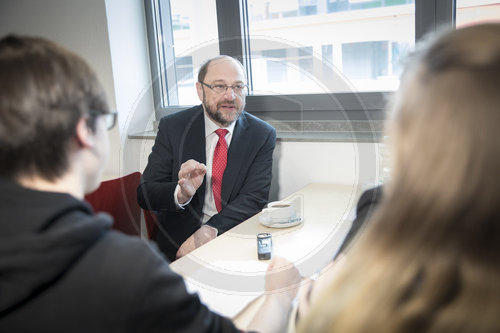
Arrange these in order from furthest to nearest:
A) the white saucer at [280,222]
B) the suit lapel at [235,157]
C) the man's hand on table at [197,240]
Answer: the suit lapel at [235,157] → the man's hand on table at [197,240] → the white saucer at [280,222]

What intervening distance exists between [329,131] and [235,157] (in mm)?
555

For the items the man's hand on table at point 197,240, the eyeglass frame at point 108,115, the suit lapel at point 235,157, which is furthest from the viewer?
the suit lapel at point 235,157

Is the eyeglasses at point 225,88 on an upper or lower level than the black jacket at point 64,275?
upper

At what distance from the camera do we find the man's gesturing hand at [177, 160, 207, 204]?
173 centimetres

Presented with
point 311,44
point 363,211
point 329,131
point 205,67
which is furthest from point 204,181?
point 363,211

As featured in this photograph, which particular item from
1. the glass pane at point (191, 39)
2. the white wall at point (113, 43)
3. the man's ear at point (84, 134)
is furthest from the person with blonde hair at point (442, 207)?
the glass pane at point (191, 39)

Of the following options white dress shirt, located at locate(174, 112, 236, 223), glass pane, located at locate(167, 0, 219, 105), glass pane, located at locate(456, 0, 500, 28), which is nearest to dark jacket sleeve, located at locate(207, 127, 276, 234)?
white dress shirt, located at locate(174, 112, 236, 223)

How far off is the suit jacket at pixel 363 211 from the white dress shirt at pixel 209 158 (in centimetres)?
97

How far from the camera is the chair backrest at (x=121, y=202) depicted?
1780 millimetres

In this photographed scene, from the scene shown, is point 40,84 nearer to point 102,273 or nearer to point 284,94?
point 102,273

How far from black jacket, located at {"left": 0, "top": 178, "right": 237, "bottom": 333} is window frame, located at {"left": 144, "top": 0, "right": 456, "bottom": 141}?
1741mm

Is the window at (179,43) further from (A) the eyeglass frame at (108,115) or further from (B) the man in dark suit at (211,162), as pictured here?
(A) the eyeglass frame at (108,115)

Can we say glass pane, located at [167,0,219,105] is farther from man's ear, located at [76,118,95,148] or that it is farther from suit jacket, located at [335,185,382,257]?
man's ear, located at [76,118,95,148]

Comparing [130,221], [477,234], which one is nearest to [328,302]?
[477,234]
